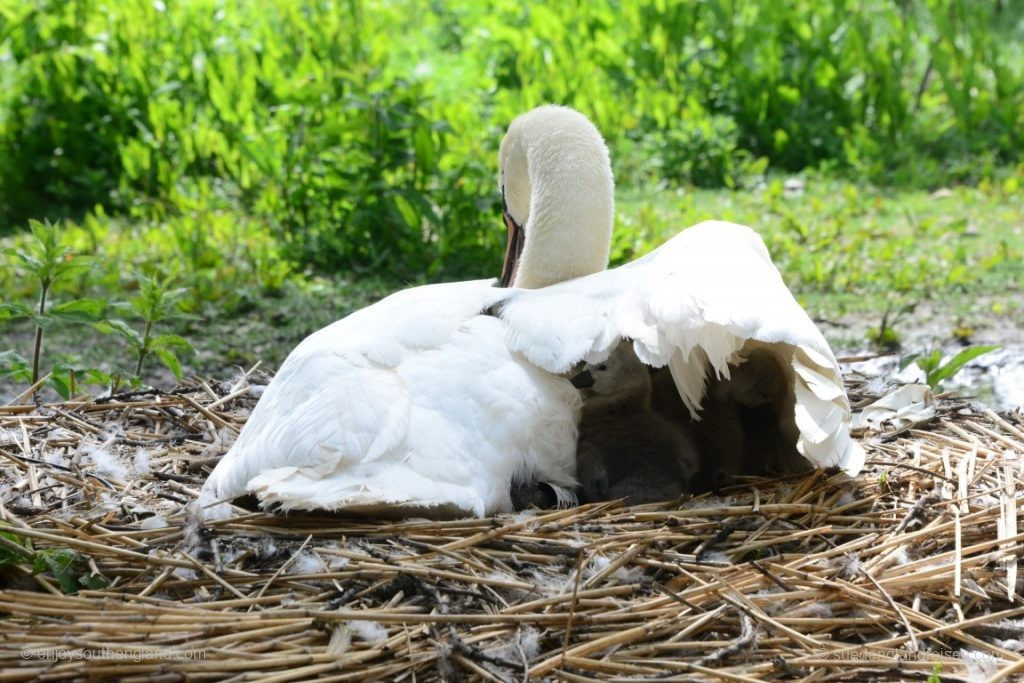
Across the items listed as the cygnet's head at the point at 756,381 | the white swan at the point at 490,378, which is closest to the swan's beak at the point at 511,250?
the white swan at the point at 490,378

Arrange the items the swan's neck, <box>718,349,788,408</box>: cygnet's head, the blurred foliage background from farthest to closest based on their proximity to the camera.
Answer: the blurred foliage background → the swan's neck → <box>718,349,788,408</box>: cygnet's head

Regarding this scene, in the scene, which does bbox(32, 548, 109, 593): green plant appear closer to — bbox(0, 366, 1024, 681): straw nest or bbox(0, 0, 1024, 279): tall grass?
bbox(0, 366, 1024, 681): straw nest

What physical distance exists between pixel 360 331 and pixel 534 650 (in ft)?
3.60

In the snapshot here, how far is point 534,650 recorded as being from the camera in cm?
255

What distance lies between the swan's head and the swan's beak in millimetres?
121

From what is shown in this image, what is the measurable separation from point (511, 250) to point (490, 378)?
4.37ft

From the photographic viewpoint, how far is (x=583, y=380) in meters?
3.13

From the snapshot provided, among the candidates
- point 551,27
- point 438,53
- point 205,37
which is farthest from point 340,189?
point 438,53

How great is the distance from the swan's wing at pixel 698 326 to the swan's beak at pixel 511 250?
883 mm

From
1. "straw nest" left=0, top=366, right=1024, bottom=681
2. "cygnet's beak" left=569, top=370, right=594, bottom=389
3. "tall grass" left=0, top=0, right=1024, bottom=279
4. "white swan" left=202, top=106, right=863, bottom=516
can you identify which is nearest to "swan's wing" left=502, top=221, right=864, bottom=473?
"white swan" left=202, top=106, right=863, bottom=516

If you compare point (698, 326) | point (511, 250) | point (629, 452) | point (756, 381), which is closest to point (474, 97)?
point (511, 250)

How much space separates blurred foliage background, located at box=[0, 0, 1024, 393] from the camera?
6758mm

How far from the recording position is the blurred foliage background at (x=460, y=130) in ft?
22.2

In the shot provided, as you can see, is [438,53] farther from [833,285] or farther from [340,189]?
[833,285]
